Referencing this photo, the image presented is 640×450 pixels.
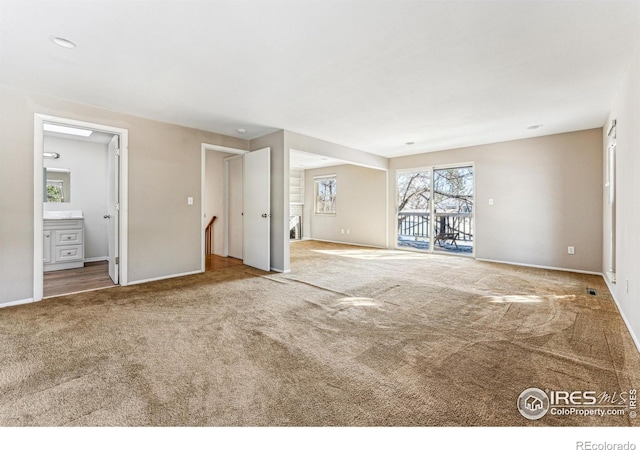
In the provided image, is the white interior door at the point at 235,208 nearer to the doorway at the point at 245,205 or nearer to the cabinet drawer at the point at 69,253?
the doorway at the point at 245,205

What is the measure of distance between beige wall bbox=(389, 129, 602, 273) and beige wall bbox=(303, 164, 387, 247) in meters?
2.16

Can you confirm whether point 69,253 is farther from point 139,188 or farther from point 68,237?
point 139,188

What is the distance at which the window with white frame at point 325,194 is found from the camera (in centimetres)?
883

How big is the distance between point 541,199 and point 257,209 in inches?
197

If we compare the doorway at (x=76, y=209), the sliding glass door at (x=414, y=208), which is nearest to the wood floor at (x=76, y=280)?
the doorway at (x=76, y=209)

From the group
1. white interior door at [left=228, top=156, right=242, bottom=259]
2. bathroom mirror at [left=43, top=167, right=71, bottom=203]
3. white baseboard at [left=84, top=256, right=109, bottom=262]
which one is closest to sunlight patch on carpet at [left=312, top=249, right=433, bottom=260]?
white interior door at [left=228, top=156, right=242, bottom=259]

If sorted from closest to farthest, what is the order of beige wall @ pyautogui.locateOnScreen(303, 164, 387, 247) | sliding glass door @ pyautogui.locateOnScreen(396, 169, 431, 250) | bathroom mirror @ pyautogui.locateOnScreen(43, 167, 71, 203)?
bathroom mirror @ pyautogui.locateOnScreen(43, 167, 71, 203), sliding glass door @ pyautogui.locateOnScreen(396, 169, 431, 250), beige wall @ pyautogui.locateOnScreen(303, 164, 387, 247)

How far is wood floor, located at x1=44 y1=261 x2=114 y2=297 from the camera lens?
3646mm

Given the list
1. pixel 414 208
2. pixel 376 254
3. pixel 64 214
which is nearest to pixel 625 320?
pixel 376 254

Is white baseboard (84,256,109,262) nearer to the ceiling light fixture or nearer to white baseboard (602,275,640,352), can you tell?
the ceiling light fixture

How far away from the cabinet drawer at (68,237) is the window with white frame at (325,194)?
6.01 meters

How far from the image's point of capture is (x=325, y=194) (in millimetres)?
9086

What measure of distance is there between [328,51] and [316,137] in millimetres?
2849
